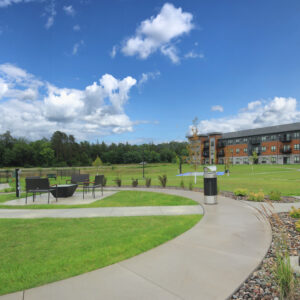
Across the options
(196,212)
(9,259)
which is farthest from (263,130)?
(9,259)

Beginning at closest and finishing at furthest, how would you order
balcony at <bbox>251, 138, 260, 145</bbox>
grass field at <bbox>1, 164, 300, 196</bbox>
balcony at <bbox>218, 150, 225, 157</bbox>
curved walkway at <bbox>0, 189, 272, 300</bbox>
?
curved walkway at <bbox>0, 189, 272, 300</bbox> → grass field at <bbox>1, 164, 300, 196</bbox> → balcony at <bbox>251, 138, 260, 145</bbox> → balcony at <bbox>218, 150, 225, 157</bbox>

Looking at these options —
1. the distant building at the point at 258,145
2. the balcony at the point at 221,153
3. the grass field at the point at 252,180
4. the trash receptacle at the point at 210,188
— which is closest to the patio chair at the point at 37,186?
the trash receptacle at the point at 210,188

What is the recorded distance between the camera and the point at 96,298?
2627 mm

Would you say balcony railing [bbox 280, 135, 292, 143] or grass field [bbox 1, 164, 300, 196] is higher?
balcony railing [bbox 280, 135, 292, 143]

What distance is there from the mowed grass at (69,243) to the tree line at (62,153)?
78.9 metres

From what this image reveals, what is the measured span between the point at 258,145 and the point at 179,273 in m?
81.7

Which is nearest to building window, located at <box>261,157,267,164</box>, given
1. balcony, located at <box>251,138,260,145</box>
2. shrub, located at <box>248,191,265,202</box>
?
balcony, located at <box>251,138,260,145</box>

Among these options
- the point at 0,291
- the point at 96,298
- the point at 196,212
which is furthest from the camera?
the point at 196,212

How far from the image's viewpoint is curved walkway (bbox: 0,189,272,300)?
2732 mm

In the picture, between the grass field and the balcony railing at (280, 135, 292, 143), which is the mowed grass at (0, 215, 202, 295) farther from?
the balcony railing at (280, 135, 292, 143)

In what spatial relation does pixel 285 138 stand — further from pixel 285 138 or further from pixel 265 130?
pixel 265 130

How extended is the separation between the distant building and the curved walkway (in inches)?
2364

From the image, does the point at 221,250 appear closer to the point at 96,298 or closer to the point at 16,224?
the point at 96,298

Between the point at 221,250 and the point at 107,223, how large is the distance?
10.6ft
